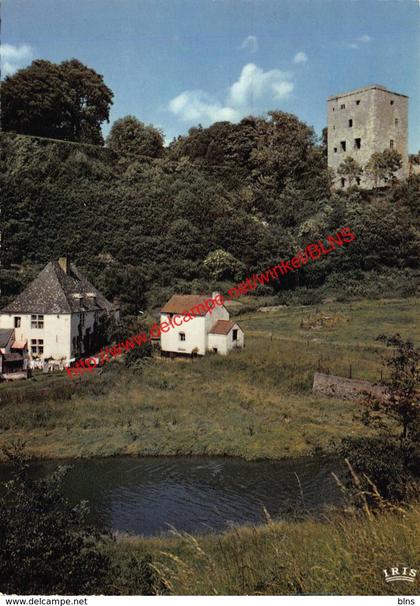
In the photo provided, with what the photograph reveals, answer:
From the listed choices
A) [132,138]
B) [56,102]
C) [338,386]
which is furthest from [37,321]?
[132,138]

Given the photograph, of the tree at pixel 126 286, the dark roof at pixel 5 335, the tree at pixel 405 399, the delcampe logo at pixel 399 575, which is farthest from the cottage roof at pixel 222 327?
the delcampe logo at pixel 399 575

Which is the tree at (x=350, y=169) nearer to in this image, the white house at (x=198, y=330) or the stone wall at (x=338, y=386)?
the white house at (x=198, y=330)

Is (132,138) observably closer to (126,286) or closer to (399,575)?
(126,286)

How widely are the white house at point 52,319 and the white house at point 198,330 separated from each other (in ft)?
16.2

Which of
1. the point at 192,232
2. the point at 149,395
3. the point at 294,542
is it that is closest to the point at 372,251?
the point at 192,232

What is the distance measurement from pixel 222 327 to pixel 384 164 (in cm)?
3274

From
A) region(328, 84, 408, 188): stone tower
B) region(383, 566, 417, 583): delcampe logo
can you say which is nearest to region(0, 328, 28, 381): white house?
region(383, 566, 417, 583): delcampe logo

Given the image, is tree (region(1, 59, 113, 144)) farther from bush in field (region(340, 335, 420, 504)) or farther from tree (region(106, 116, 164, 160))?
bush in field (region(340, 335, 420, 504))

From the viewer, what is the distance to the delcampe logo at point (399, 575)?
6027mm

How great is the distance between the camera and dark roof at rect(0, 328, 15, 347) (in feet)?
102

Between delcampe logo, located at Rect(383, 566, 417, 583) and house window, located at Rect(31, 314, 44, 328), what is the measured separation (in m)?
28.9

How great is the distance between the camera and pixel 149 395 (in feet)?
89.1

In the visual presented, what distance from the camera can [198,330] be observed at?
108ft
